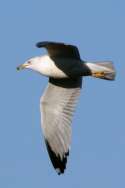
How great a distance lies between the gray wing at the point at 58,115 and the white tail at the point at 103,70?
2.07ft

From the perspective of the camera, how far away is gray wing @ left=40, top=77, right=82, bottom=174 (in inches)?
494

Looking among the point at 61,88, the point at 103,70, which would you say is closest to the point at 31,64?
the point at 61,88

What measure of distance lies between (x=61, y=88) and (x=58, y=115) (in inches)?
18.2

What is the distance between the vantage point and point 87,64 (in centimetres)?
1202

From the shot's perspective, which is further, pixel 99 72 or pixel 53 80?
pixel 53 80

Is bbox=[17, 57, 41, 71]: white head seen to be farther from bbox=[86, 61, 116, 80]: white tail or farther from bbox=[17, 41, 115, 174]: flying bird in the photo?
bbox=[86, 61, 116, 80]: white tail

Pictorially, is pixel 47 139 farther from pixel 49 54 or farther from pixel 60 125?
pixel 49 54

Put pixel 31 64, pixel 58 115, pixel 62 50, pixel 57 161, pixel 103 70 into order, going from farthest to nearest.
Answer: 1. pixel 58 115
2. pixel 57 161
3. pixel 31 64
4. pixel 103 70
5. pixel 62 50

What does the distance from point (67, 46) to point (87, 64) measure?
614 mm

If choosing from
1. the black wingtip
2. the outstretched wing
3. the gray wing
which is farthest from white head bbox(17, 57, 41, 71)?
the black wingtip

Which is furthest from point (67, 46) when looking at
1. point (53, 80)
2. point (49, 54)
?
point (53, 80)

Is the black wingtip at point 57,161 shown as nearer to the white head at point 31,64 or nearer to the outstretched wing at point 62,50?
the white head at point 31,64

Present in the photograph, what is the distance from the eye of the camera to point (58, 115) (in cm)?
1280

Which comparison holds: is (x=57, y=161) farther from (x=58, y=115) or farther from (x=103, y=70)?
(x=103, y=70)
